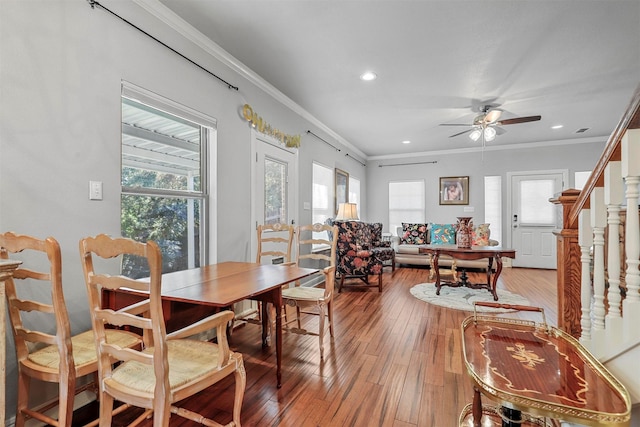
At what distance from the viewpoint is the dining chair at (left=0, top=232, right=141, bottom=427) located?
1.23 meters

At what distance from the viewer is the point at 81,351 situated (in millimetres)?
1457

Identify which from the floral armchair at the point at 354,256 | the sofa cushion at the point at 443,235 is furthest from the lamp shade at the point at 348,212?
the sofa cushion at the point at 443,235

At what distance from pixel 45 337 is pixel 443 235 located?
5934 mm

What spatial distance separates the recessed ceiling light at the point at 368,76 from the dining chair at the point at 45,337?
306 centimetres

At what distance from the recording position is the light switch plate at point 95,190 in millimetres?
1869

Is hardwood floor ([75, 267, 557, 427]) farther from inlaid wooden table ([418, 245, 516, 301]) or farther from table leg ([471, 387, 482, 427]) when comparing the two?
inlaid wooden table ([418, 245, 516, 301])

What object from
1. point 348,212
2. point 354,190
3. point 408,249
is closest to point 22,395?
point 348,212

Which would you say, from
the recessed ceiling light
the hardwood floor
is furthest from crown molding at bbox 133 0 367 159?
the hardwood floor

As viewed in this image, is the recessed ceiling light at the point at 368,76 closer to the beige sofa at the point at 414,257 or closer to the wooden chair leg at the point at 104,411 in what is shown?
the wooden chair leg at the point at 104,411

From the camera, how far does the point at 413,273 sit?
5754 mm

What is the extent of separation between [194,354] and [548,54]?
3.75 meters

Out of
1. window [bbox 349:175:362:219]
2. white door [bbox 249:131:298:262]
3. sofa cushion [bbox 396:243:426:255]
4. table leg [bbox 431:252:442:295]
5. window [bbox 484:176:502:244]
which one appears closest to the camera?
white door [bbox 249:131:298:262]

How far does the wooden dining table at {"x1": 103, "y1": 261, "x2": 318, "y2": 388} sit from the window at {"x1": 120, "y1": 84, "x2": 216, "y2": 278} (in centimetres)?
46

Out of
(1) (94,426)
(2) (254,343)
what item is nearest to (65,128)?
(1) (94,426)
